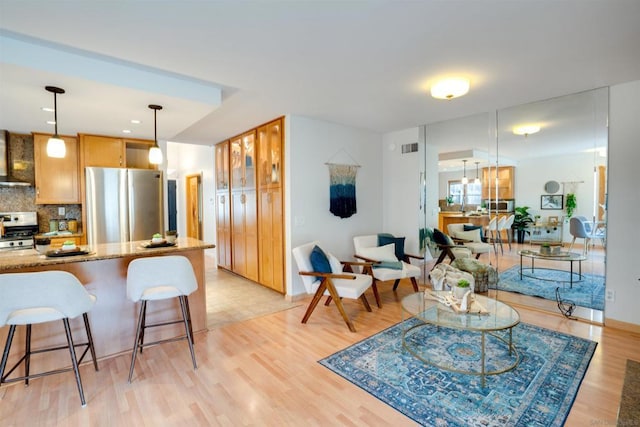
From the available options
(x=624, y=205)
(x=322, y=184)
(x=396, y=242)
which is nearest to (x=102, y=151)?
(x=322, y=184)

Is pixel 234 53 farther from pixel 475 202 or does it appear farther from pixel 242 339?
pixel 475 202

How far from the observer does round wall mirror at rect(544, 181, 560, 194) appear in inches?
146

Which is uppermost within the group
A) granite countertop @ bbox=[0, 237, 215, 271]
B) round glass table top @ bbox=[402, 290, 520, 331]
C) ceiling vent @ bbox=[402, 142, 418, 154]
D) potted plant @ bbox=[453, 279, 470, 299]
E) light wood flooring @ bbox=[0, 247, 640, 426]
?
ceiling vent @ bbox=[402, 142, 418, 154]

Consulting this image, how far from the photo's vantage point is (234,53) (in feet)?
Result: 7.65

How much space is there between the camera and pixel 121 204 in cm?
441

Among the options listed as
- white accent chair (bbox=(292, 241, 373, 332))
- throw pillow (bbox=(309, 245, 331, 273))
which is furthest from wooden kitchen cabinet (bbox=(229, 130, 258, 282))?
throw pillow (bbox=(309, 245, 331, 273))

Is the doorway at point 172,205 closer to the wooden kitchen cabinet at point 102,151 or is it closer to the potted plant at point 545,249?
the wooden kitchen cabinet at point 102,151

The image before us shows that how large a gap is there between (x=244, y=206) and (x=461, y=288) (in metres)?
3.51

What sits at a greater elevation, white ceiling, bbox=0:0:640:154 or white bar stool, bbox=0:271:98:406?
white ceiling, bbox=0:0:640:154

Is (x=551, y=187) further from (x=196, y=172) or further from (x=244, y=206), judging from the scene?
(x=196, y=172)

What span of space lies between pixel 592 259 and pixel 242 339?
12.9 feet

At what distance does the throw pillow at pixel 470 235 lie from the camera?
A: 14.5 feet

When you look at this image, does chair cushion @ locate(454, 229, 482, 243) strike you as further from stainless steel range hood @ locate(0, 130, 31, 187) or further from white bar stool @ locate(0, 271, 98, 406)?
stainless steel range hood @ locate(0, 130, 31, 187)

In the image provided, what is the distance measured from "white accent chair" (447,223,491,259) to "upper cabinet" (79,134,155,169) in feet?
16.3
